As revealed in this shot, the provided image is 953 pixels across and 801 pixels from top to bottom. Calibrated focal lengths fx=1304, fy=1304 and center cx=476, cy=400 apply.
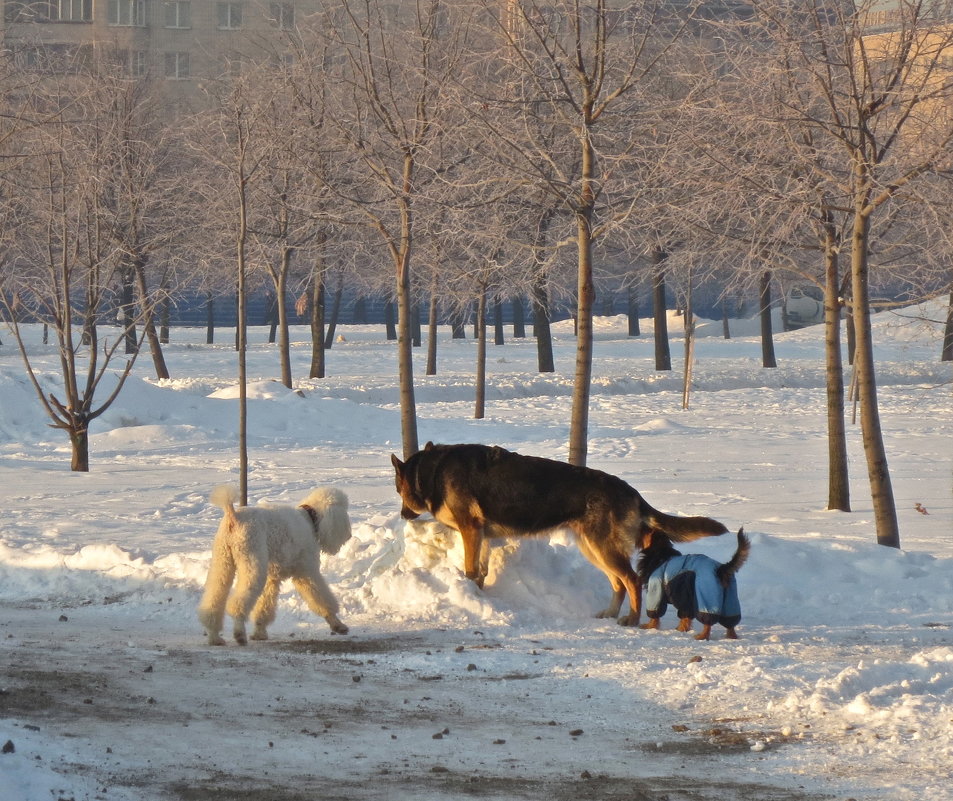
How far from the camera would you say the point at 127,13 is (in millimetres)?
71062

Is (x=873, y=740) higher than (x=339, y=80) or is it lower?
lower

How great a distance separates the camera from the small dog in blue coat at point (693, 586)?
8.60 metres

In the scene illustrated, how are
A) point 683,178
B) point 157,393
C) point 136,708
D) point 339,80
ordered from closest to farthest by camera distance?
1. point 136,708
2. point 683,178
3. point 339,80
4. point 157,393

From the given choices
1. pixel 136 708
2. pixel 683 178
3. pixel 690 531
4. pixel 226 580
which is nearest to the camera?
pixel 136 708

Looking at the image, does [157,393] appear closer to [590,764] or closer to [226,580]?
[226,580]

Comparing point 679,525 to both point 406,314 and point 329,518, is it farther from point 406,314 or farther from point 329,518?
point 406,314

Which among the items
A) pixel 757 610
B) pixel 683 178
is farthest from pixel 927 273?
pixel 757 610

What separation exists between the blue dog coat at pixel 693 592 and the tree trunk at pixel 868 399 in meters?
3.96

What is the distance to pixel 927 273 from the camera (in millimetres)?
15633

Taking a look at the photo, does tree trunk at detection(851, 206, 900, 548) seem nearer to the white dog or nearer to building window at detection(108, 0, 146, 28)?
the white dog

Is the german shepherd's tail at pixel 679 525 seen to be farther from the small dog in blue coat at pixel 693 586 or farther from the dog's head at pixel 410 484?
the dog's head at pixel 410 484

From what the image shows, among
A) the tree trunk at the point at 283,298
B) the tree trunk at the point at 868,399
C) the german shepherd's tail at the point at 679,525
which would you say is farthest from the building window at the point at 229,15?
the german shepherd's tail at the point at 679,525

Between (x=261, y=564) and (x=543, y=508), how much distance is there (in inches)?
81.5

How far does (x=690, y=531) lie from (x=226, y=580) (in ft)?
10.7
